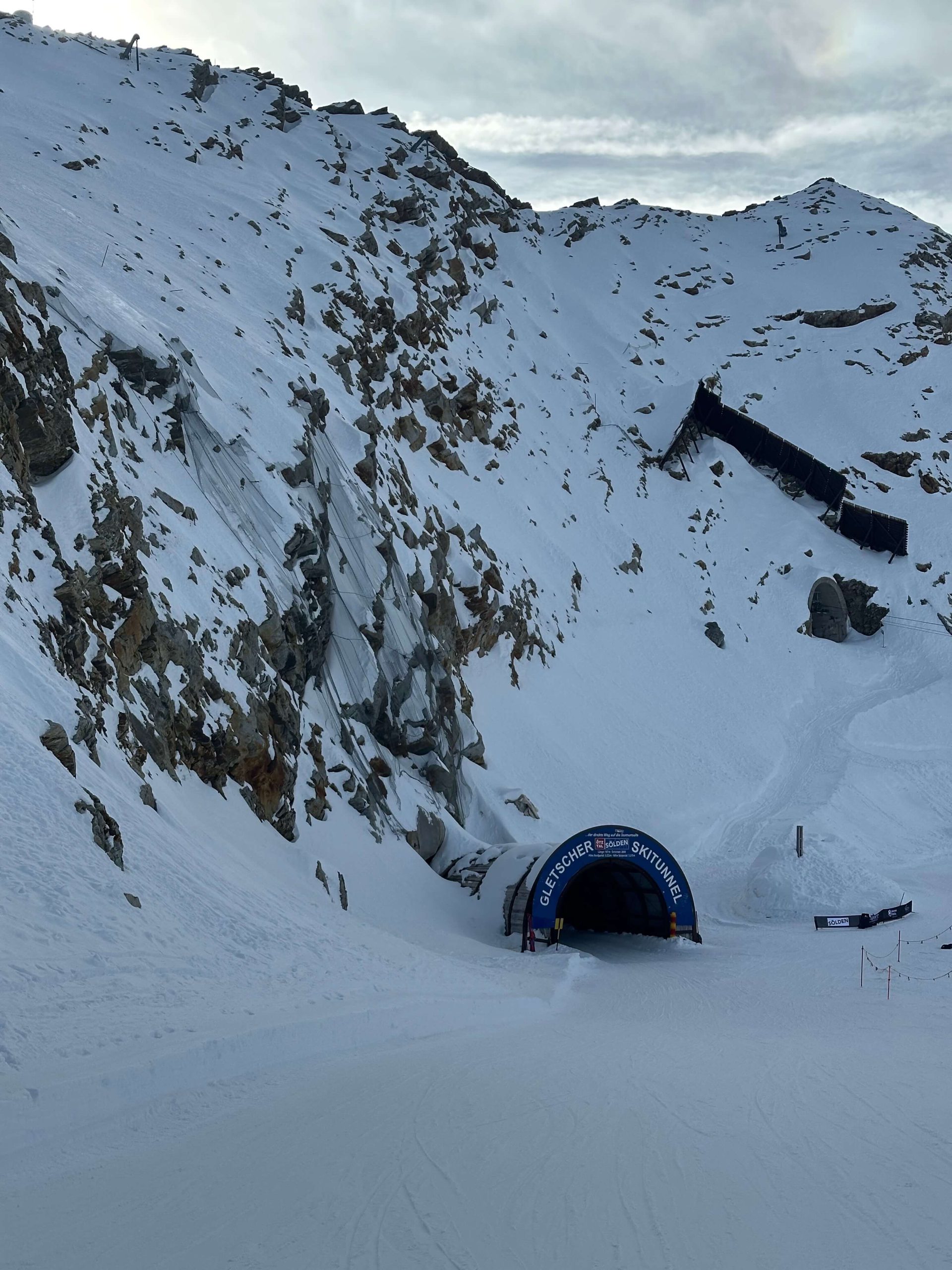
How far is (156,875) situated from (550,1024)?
18.6 ft

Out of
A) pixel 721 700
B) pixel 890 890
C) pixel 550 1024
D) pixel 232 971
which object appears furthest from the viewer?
pixel 721 700

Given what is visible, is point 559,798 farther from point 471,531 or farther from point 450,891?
point 471,531

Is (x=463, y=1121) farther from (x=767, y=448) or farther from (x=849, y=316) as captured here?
(x=849, y=316)

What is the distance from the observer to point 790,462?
51.4 metres

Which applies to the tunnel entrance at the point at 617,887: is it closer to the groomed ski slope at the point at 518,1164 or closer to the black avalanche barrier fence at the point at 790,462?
the groomed ski slope at the point at 518,1164

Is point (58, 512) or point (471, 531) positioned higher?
point (471, 531)

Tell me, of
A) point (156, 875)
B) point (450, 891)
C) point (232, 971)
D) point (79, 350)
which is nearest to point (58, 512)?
point (79, 350)

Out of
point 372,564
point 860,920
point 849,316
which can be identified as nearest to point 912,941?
point 860,920

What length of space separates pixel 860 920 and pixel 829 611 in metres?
25.9

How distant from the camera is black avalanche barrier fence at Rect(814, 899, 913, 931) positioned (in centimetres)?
2225

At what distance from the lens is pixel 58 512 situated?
1717 cm

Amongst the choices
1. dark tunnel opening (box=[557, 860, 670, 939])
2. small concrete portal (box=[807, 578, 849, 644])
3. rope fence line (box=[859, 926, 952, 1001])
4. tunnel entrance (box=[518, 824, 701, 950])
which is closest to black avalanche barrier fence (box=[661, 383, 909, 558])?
small concrete portal (box=[807, 578, 849, 644])

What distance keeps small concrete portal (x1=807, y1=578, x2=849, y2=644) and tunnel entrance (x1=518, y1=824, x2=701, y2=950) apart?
956 inches

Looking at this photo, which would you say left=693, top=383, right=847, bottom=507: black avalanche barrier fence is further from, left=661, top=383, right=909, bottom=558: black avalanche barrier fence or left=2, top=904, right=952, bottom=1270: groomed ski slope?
left=2, top=904, right=952, bottom=1270: groomed ski slope
